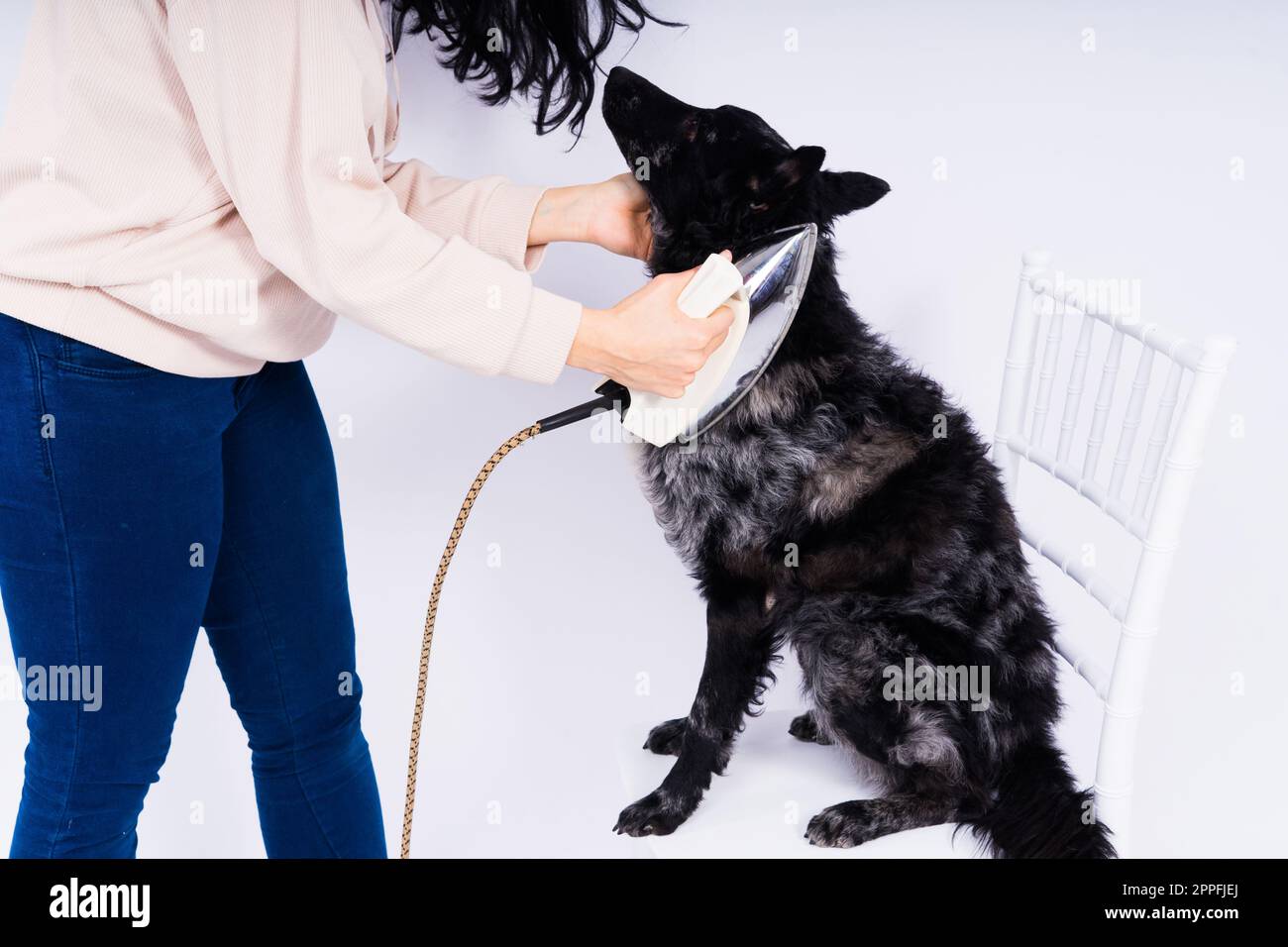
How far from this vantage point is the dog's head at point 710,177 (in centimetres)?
175

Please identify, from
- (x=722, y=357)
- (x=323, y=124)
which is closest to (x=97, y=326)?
(x=323, y=124)

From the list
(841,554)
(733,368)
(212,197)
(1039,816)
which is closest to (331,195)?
(212,197)

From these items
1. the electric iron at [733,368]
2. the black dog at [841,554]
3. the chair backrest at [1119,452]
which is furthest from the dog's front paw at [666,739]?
the chair backrest at [1119,452]

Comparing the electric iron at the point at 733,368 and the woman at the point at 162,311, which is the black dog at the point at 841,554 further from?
the woman at the point at 162,311

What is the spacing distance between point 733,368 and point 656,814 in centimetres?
74

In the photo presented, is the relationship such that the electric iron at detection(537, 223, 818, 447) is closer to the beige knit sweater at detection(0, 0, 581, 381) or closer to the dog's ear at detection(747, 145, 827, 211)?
the dog's ear at detection(747, 145, 827, 211)

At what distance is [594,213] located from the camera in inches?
74.5

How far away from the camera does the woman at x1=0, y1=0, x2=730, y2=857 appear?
4.33ft

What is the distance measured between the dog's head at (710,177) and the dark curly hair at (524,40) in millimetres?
127

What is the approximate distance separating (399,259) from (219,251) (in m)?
0.26

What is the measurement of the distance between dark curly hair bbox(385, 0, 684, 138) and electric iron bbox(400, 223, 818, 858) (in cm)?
51

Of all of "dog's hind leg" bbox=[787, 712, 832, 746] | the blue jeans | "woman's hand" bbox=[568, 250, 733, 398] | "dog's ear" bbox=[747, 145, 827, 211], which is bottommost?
"dog's hind leg" bbox=[787, 712, 832, 746]

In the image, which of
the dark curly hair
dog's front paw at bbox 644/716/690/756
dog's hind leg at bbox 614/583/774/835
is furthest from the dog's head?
dog's front paw at bbox 644/716/690/756

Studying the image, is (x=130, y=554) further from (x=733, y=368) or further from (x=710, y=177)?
(x=710, y=177)
